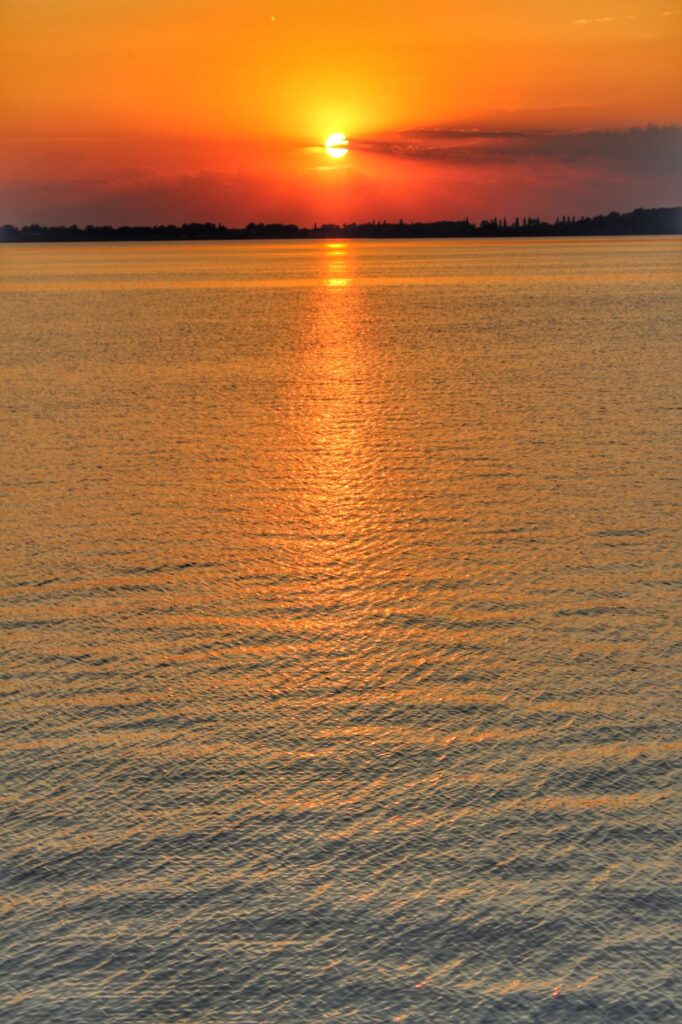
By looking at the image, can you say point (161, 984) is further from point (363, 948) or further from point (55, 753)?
point (55, 753)

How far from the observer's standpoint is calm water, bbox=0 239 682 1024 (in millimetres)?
6004

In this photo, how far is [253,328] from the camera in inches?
2279

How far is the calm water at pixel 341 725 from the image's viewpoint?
6004 millimetres

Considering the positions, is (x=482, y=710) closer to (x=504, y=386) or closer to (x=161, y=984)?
(x=161, y=984)

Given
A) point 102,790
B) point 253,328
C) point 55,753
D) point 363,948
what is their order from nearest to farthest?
point 363,948 → point 102,790 → point 55,753 → point 253,328

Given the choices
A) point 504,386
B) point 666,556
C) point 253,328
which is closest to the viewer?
point 666,556

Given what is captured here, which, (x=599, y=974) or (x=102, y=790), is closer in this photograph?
(x=599, y=974)

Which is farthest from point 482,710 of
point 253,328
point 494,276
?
point 494,276

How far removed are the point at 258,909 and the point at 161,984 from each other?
80 centimetres

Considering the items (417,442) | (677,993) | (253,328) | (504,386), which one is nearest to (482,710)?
(677,993)

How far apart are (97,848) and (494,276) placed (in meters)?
128

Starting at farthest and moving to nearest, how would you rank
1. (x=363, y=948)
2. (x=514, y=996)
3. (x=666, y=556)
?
(x=666, y=556) → (x=363, y=948) → (x=514, y=996)

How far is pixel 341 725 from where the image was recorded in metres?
9.02

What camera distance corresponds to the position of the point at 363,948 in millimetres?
6109
